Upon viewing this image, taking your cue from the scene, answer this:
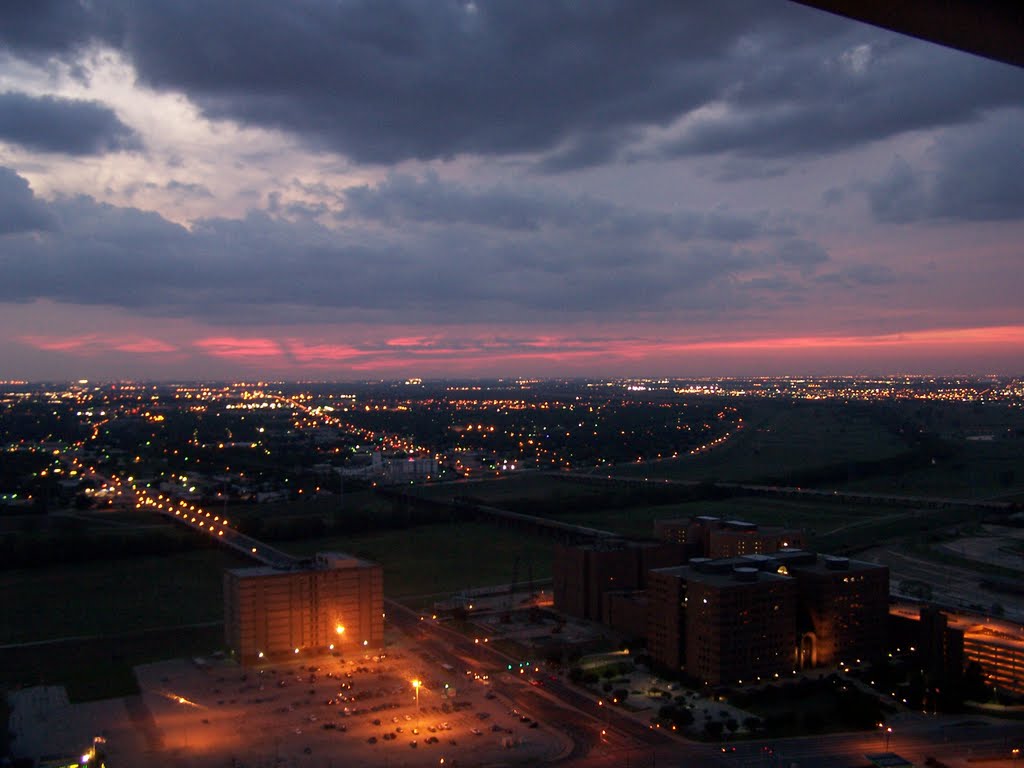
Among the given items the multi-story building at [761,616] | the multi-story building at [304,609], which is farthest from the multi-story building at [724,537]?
the multi-story building at [304,609]

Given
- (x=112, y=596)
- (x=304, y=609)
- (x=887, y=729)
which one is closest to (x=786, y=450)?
(x=112, y=596)

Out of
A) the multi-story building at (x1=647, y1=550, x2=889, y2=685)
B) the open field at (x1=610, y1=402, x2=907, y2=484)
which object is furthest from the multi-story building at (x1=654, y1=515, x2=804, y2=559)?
the open field at (x1=610, y1=402, x2=907, y2=484)

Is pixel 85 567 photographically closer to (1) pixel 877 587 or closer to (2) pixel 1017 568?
(1) pixel 877 587

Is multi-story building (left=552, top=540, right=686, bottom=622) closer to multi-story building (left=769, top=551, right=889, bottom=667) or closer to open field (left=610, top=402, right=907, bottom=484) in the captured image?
multi-story building (left=769, top=551, right=889, bottom=667)

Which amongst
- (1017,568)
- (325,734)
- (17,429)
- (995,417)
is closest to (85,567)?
(325,734)

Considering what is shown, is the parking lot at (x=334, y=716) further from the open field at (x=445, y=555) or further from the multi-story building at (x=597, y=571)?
the open field at (x=445, y=555)
